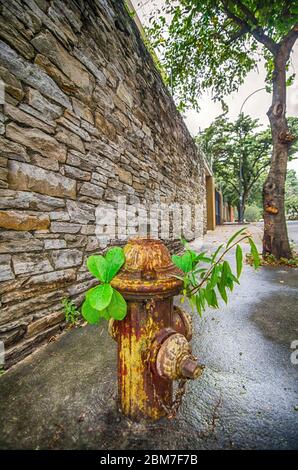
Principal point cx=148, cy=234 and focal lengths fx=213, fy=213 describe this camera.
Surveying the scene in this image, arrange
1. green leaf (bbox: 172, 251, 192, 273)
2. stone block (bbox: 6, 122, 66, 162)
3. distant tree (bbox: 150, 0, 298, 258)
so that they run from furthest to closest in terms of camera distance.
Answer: distant tree (bbox: 150, 0, 298, 258) → stone block (bbox: 6, 122, 66, 162) → green leaf (bbox: 172, 251, 192, 273)

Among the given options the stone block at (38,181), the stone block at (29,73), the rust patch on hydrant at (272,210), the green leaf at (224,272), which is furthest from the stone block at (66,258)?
the rust patch on hydrant at (272,210)

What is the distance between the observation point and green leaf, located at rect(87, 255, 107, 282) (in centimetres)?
92

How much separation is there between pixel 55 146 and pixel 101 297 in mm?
1733

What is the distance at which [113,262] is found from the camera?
948 millimetres

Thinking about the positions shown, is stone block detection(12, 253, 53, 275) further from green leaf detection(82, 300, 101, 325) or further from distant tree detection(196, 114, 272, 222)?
distant tree detection(196, 114, 272, 222)

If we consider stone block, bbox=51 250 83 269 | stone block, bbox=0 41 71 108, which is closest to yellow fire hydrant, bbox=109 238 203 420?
stone block, bbox=51 250 83 269

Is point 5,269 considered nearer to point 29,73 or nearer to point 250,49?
point 29,73

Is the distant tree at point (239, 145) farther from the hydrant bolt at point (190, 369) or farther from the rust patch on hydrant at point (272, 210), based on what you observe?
the hydrant bolt at point (190, 369)

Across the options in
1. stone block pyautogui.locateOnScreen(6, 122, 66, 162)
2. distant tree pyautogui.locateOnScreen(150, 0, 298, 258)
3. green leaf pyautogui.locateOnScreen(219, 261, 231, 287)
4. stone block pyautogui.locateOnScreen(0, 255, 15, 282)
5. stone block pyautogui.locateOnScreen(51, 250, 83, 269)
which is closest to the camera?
green leaf pyautogui.locateOnScreen(219, 261, 231, 287)

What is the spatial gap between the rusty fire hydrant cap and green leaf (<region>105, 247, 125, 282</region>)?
4 centimetres

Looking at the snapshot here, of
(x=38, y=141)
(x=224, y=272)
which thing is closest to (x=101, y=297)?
(x=224, y=272)

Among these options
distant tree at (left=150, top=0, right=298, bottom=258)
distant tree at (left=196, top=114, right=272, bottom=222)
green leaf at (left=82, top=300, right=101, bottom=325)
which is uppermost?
distant tree at (left=196, top=114, right=272, bottom=222)

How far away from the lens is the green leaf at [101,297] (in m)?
0.83

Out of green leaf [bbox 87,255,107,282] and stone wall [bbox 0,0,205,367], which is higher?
stone wall [bbox 0,0,205,367]
